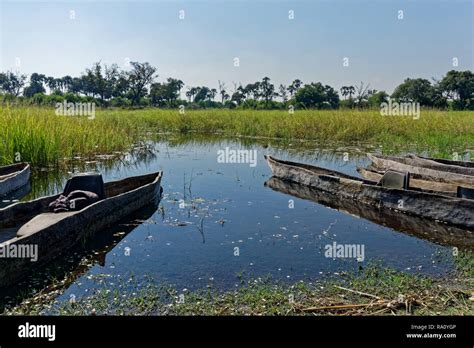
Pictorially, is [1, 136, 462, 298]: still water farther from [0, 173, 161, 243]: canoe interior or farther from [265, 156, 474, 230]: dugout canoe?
[0, 173, 161, 243]: canoe interior

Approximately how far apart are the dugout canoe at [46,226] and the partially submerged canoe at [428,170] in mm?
5809

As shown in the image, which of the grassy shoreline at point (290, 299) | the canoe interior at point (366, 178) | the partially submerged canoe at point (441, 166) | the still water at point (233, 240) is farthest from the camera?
the partially submerged canoe at point (441, 166)

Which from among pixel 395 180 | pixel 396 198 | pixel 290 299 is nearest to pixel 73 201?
pixel 290 299

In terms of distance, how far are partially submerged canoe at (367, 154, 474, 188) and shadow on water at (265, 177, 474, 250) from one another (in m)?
1.53

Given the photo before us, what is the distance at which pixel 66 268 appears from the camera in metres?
4.91

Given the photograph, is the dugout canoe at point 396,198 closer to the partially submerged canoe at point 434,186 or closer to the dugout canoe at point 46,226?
the partially submerged canoe at point 434,186

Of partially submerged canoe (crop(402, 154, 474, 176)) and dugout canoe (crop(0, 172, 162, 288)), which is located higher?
partially submerged canoe (crop(402, 154, 474, 176))

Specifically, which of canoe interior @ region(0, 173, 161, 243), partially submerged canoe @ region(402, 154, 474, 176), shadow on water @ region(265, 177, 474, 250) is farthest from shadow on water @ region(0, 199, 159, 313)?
partially submerged canoe @ region(402, 154, 474, 176)

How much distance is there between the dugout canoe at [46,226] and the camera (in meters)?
4.29

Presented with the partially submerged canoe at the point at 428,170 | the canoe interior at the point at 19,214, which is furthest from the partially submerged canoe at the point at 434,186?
the canoe interior at the point at 19,214

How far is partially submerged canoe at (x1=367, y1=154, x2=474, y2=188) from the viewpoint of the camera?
316 inches

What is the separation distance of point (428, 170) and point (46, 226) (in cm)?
759
